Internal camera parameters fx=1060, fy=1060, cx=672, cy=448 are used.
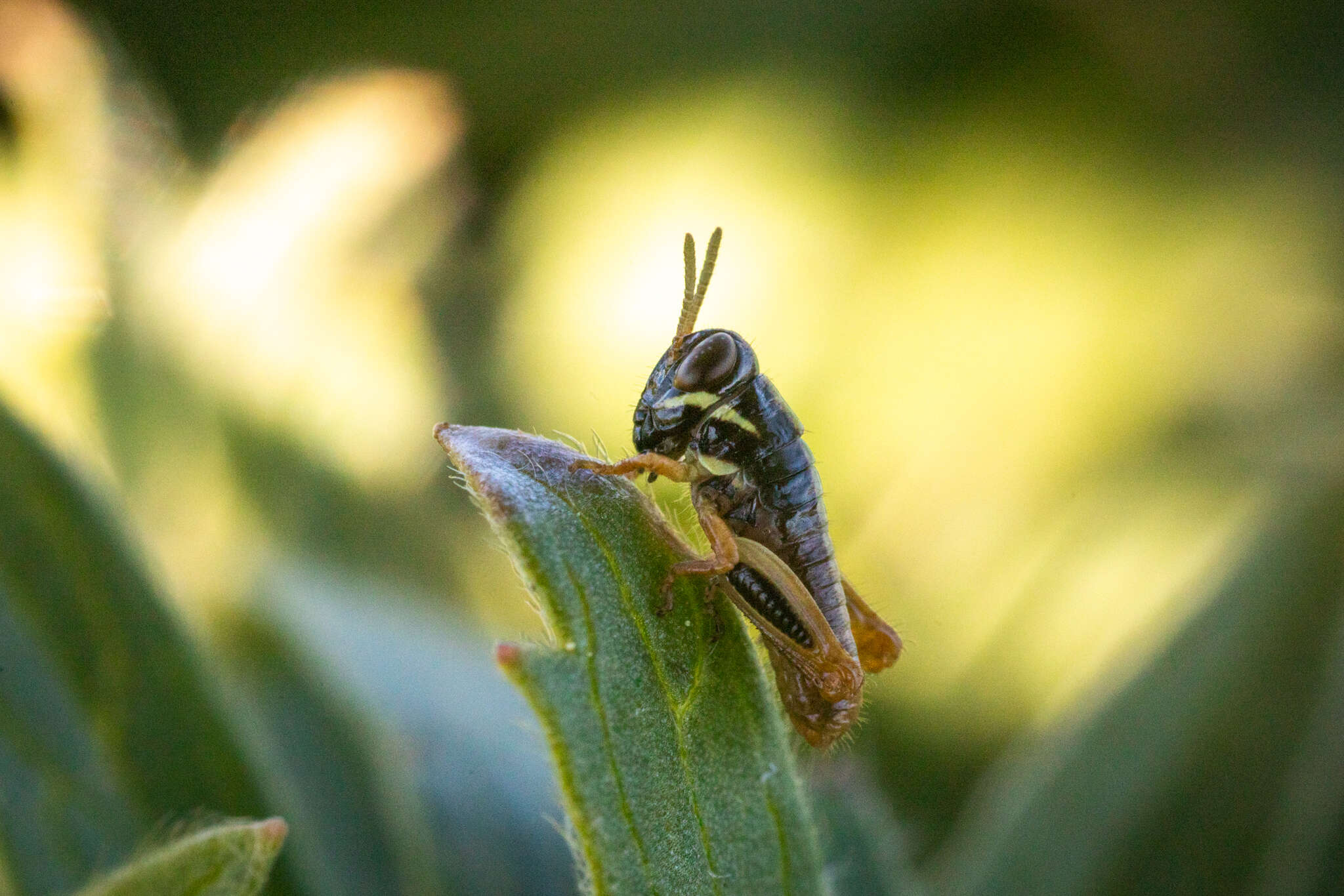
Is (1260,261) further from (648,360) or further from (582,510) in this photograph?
(582,510)

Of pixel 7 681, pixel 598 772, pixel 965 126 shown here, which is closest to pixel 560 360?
pixel 965 126

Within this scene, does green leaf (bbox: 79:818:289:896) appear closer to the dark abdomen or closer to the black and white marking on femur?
the black and white marking on femur

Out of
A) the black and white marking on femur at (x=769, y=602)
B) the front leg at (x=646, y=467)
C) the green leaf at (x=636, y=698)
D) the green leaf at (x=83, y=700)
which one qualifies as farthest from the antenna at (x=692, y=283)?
the green leaf at (x=83, y=700)

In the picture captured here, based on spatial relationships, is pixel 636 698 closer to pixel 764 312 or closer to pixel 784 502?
pixel 784 502

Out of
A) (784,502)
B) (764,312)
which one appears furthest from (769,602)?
(764,312)

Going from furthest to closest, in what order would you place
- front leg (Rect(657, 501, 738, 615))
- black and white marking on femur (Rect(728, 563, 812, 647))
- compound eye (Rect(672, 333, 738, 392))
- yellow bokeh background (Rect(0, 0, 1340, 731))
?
1. yellow bokeh background (Rect(0, 0, 1340, 731))
2. compound eye (Rect(672, 333, 738, 392))
3. black and white marking on femur (Rect(728, 563, 812, 647))
4. front leg (Rect(657, 501, 738, 615))

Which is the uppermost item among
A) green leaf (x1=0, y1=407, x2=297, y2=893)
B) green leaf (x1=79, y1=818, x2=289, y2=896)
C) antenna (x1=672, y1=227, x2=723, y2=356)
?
antenna (x1=672, y1=227, x2=723, y2=356)

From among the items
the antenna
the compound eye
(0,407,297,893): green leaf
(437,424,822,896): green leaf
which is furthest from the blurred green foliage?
the antenna
